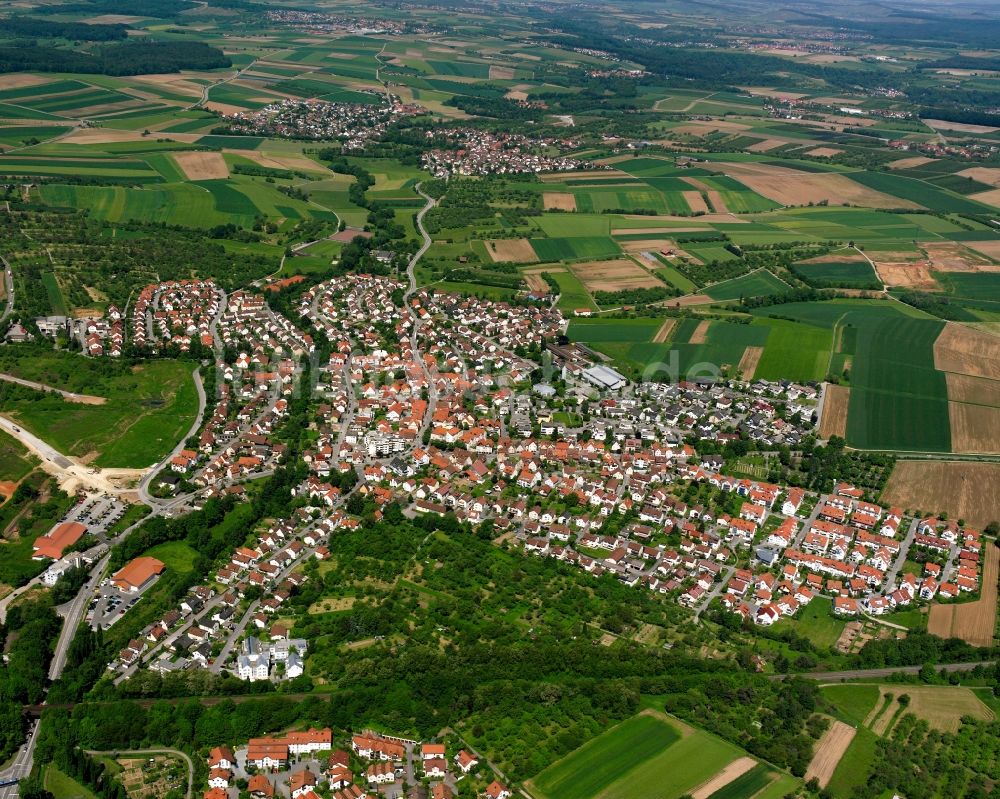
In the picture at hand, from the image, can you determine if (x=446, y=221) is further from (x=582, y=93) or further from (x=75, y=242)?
(x=582, y=93)

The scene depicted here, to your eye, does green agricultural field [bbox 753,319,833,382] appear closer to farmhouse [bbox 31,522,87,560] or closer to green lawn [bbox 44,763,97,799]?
farmhouse [bbox 31,522,87,560]

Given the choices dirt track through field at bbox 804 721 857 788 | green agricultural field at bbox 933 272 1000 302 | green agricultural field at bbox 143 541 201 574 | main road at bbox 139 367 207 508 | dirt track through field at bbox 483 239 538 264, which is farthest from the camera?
dirt track through field at bbox 483 239 538 264

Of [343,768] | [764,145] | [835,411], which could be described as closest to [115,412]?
[343,768]

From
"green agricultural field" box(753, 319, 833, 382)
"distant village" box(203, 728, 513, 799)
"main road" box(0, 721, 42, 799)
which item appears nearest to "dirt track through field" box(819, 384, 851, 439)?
"green agricultural field" box(753, 319, 833, 382)

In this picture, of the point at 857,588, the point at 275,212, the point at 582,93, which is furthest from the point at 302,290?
the point at 582,93

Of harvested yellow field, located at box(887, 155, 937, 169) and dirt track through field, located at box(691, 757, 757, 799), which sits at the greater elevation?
harvested yellow field, located at box(887, 155, 937, 169)

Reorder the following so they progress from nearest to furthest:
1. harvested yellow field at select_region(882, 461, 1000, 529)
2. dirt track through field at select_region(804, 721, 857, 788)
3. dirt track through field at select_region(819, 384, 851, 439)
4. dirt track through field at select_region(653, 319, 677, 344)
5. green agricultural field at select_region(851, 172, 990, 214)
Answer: dirt track through field at select_region(804, 721, 857, 788)
harvested yellow field at select_region(882, 461, 1000, 529)
dirt track through field at select_region(819, 384, 851, 439)
dirt track through field at select_region(653, 319, 677, 344)
green agricultural field at select_region(851, 172, 990, 214)

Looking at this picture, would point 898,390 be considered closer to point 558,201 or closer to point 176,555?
point 176,555
